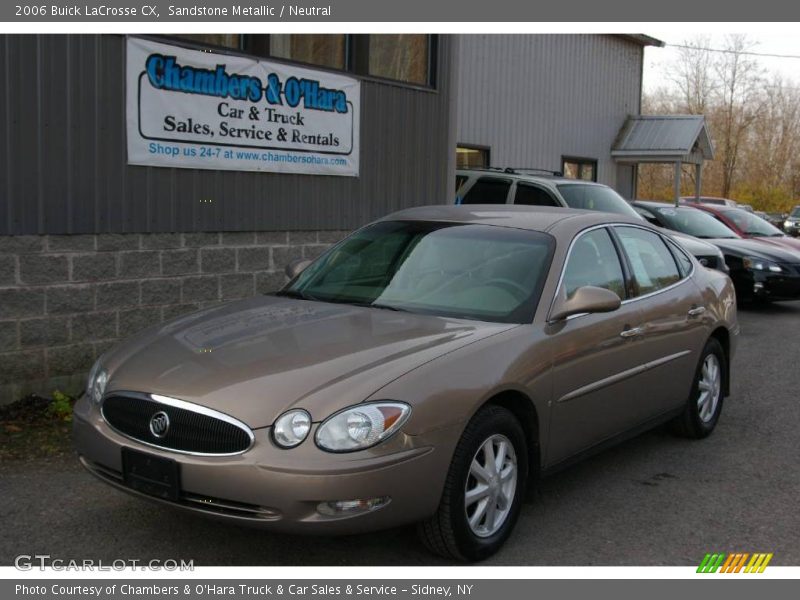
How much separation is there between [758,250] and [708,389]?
7.63m

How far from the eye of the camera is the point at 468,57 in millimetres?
17172

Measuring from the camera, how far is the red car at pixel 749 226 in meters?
14.5

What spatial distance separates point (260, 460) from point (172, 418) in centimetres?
48

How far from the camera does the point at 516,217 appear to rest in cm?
548

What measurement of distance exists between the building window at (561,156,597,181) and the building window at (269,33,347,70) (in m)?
12.3

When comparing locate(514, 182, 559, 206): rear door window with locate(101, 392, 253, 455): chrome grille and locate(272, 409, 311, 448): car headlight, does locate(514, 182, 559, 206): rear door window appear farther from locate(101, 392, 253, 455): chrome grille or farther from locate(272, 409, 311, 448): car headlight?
locate(272, 409, 311, 448): car headlight

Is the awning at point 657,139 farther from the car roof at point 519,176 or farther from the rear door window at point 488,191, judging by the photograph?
the rear door window at point 488,191

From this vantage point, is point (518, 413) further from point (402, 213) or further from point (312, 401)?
point (402, 213)

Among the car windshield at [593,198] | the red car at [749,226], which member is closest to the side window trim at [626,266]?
the car windshield at [593,198]

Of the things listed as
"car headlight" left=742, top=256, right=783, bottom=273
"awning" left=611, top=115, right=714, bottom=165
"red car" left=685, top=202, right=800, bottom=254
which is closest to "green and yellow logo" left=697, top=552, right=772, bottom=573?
"car headlight" left=742, top=256, right=783, bottom=273

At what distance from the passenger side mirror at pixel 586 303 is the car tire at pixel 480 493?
671 mm

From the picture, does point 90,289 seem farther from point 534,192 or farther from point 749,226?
point 749,226

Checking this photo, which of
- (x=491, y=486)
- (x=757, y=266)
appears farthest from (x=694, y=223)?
(x=491, y=486)

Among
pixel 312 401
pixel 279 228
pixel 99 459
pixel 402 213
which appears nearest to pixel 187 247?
pixel 279 228
